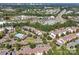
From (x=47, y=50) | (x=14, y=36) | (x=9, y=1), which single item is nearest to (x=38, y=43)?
(x=47, y=50)

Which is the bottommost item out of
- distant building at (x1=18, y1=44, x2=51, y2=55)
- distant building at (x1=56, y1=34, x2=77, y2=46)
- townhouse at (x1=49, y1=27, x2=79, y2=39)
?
distant building at (x1=18, y1=44, x2=51, y2=55)

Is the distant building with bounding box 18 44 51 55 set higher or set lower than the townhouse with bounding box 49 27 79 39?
lower

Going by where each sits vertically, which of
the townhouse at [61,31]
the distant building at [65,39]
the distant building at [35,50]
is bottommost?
the distant building at [35,50]

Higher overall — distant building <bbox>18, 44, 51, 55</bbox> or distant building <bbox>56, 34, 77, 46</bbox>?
distant building <bbox>56, 34, 77, 46</bbox>

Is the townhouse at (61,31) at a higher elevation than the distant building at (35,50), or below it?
higher

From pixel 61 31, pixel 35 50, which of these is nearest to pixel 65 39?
pixel 61 31

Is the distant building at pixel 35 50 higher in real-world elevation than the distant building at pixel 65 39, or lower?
lower

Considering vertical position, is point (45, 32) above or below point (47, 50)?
above

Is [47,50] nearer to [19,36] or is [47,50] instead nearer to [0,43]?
[19,36]

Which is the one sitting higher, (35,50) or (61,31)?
(61,31)

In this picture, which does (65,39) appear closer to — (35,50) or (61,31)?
(61,31)
